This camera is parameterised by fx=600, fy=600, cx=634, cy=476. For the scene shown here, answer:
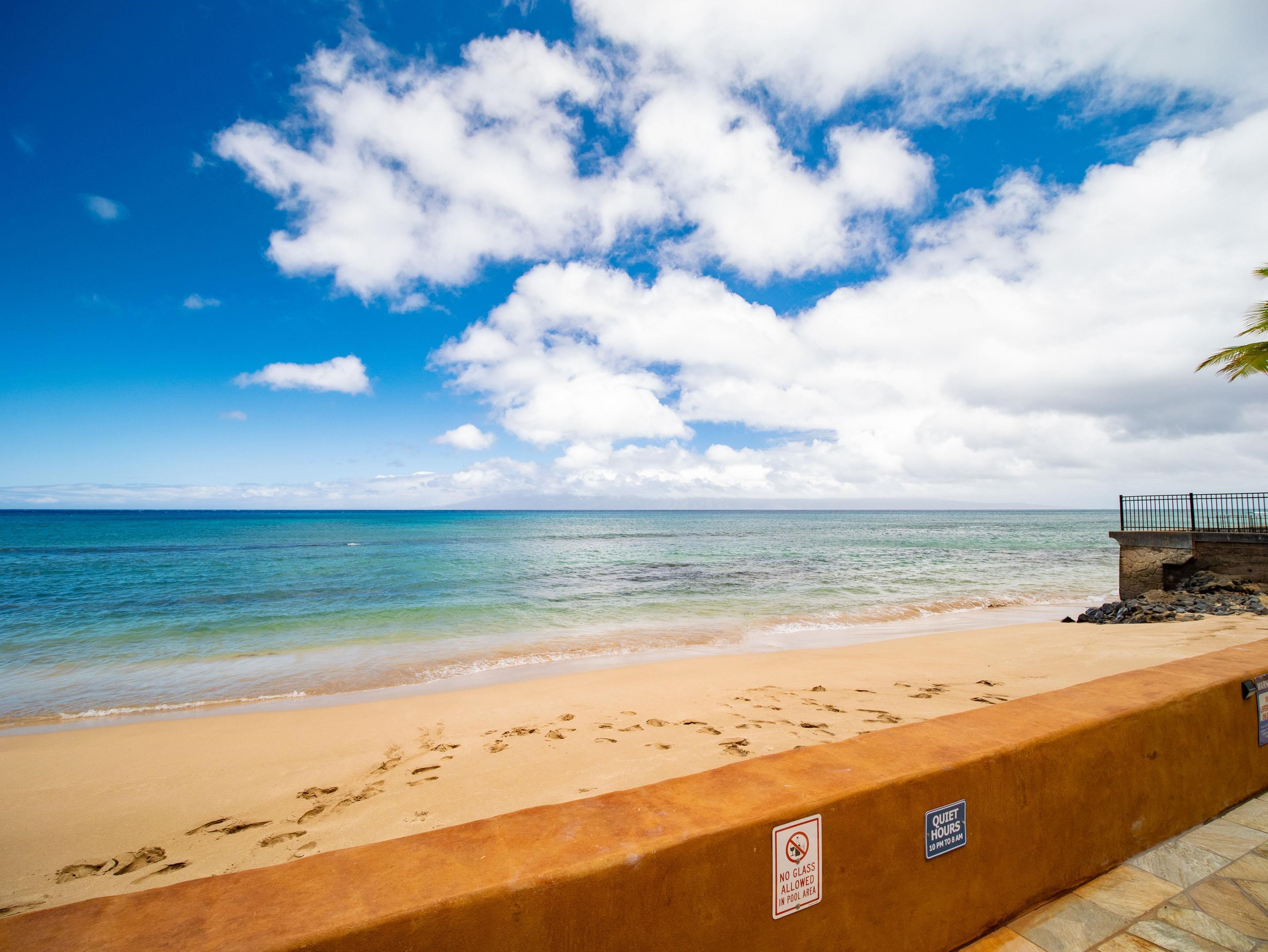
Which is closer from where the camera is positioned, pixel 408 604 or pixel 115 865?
pixel 115 865

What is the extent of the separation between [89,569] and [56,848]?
35.5 m

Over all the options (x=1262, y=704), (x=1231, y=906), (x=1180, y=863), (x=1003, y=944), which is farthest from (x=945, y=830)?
(x=1262, y=704)

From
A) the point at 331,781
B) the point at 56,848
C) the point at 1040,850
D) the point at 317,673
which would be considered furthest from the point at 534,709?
the point at 1040,850

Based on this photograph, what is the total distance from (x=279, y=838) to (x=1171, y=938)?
580 centimetres

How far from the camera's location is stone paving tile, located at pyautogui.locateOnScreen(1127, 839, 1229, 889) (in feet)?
9.00

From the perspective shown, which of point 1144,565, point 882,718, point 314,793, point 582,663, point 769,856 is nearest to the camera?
point 769,856

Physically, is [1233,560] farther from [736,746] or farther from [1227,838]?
[1227,838]

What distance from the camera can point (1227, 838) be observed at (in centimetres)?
304

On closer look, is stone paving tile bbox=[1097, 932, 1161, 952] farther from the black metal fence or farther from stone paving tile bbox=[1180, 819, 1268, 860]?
the black metal fence

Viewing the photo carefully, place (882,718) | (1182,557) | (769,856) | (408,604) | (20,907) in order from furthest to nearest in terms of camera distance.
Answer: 1. (408,604)
2. (1182,557)
3. (882,718)
4. (20,907)
5. (769,856)

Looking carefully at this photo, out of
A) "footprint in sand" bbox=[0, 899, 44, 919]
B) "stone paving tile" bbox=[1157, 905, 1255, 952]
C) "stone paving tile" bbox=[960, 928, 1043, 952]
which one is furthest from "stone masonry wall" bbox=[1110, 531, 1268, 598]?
"footprint in sand" bbox=[0, 899, 44, 919]

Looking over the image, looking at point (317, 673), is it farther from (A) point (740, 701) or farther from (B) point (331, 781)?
(A) point (740, 701)

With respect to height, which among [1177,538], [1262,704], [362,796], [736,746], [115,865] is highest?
[1177,538]

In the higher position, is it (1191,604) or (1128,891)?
(1128,891)
